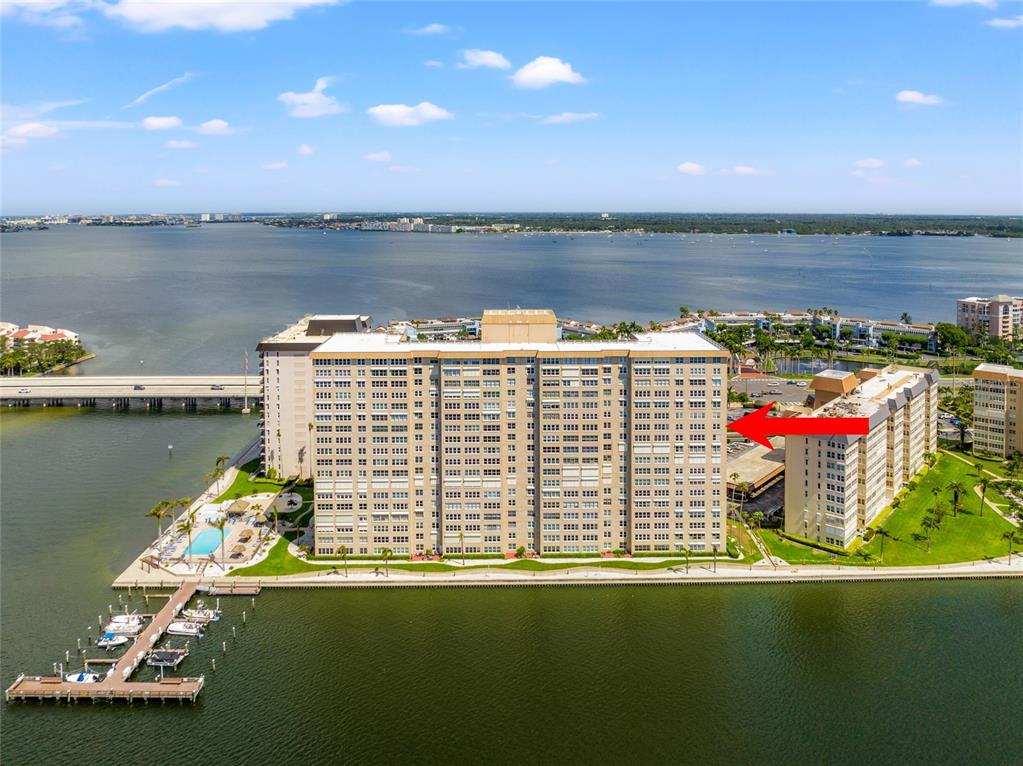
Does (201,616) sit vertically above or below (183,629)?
above

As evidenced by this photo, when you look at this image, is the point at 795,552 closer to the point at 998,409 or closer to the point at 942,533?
the point at 942,533

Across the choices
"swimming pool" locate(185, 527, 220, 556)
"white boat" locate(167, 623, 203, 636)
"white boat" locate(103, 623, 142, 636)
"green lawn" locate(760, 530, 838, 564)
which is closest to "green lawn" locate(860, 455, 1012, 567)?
"green lawn" locate(760, 530, 838, 564)

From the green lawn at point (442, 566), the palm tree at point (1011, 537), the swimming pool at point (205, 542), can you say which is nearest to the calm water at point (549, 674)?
the green lawn at point (442, 566)

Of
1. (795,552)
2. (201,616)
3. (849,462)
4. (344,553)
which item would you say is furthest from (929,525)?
(201,616)

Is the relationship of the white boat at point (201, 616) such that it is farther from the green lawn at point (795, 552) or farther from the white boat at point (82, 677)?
the green lawn at point (795, 552)

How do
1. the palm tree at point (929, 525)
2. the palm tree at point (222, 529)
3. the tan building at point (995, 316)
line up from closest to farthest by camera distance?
the palm tree at point (222, 529), the palm tree at point (929, 525), the tan building at point (995, 316)

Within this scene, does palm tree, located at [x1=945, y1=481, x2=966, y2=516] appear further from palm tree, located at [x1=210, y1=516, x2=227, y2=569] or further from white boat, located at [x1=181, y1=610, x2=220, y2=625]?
palm tree, located at [x1=210, y1=516, x2=227, y2=569]
